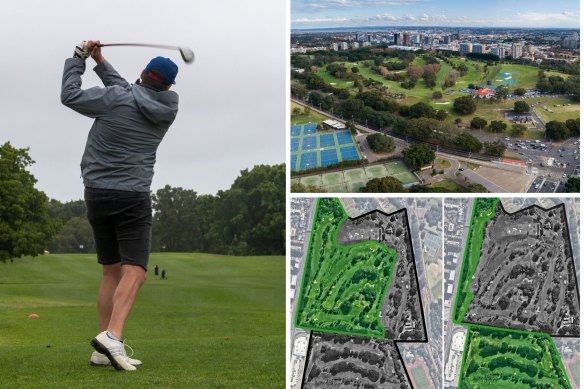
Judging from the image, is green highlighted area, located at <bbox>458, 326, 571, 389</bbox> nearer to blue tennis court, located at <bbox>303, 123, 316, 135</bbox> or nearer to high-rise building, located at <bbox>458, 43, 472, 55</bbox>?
blue tennis court, located at <bbox>303, 123, 316, 135</bbox>

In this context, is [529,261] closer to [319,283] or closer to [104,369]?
[319,283]

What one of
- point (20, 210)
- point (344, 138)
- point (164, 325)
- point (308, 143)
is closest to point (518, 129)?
point (344, 138)

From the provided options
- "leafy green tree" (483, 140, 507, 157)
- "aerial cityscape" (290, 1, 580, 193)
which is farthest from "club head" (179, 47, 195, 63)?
"leafy green tree" (483, 140, 507, 157)

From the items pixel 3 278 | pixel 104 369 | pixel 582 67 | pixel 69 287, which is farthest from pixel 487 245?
pixel 3 278

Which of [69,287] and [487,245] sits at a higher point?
[487,245]

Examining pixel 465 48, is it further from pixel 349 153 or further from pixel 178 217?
pixel 178 217

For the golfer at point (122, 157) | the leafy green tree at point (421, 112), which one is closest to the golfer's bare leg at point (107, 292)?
the golfer at point (122, 157)
